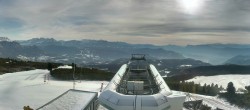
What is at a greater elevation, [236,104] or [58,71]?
[58,71]

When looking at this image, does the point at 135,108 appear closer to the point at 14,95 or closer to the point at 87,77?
the point at 14,95

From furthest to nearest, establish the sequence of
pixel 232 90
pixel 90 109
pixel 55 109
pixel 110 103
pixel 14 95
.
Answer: pixel 232 90
pixel 14 95
pixel 90 109
pixel 110 103
pixel 55 109

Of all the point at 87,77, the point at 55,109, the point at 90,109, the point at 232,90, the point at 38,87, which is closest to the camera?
the point at 55,109

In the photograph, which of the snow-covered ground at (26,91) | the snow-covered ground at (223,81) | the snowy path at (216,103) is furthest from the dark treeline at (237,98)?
the snow-covered ground at (223,81)

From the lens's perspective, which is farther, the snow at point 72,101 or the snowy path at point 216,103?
the snowy path at point 216,103

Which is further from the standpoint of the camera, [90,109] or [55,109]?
[90,109]

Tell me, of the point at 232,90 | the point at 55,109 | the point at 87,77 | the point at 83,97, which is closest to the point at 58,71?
the point at 87,77

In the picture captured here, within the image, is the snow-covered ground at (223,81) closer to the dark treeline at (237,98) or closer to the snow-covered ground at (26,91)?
the dark treeline at (237,98)

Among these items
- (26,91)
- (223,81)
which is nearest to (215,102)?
(26,91)
